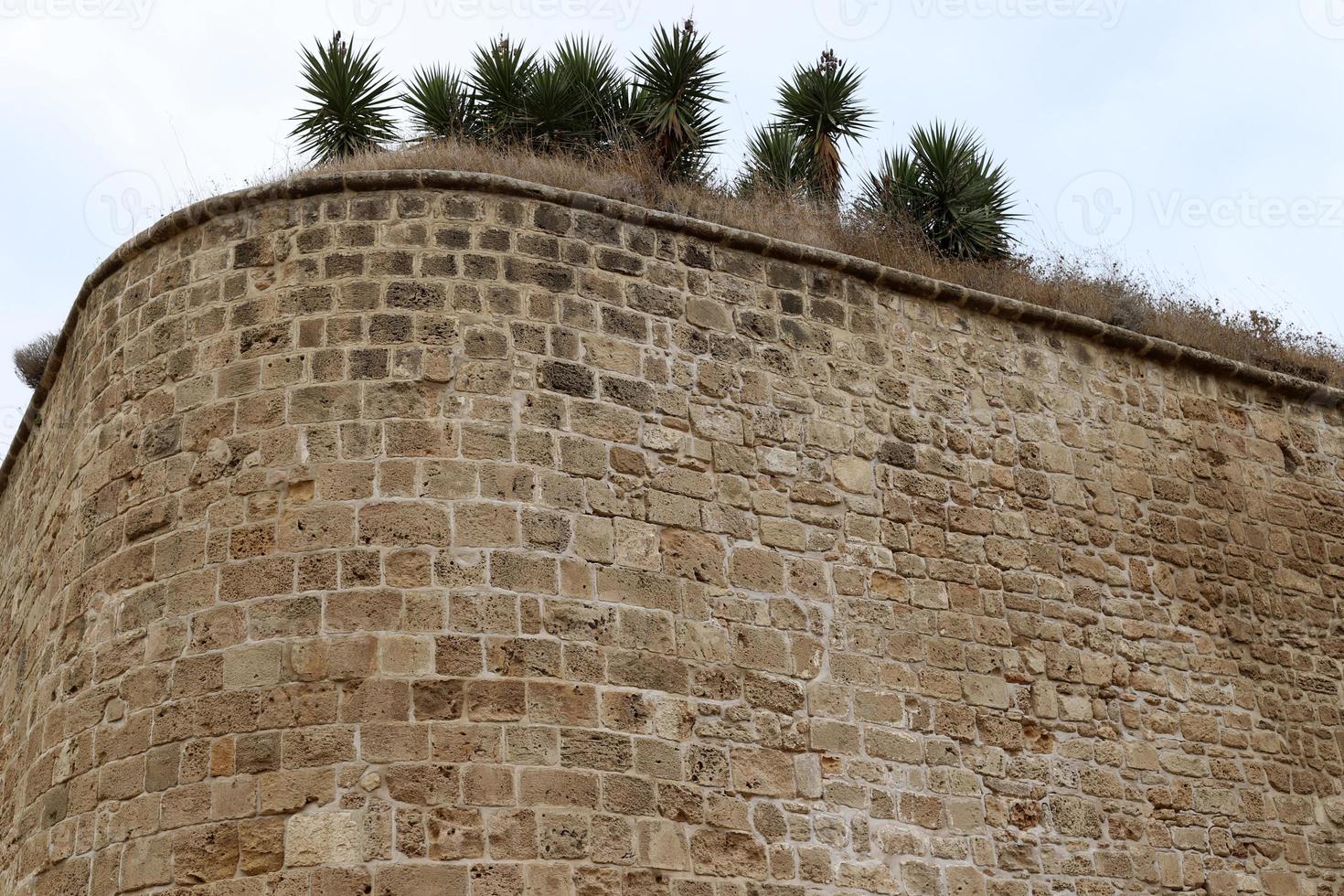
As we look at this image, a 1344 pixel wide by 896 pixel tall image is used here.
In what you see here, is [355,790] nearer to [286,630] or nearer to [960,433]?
[286,630]

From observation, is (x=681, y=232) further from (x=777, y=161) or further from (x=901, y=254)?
(x=777, y=161)

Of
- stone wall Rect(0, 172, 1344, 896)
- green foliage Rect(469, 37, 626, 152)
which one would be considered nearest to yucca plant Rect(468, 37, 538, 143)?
green foliage Rect(469, 37, 626, 152)

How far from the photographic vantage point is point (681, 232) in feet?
24.8

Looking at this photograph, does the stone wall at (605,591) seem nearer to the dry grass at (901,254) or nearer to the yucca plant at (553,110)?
the dry grass at (901,254)

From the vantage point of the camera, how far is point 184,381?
7.01 meters

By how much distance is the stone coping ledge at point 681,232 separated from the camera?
7.12 meters

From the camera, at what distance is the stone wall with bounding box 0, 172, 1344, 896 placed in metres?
6.21

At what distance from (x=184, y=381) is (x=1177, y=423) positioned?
5.33 m

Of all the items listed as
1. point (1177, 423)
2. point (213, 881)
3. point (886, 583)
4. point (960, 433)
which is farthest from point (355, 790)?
point (1177, 423)

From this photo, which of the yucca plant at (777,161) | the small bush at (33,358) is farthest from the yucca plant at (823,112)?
the small bush at (33,358)

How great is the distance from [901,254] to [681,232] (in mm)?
1756

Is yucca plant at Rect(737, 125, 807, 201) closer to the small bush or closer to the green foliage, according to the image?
the green foliage

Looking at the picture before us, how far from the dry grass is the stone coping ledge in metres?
0.27

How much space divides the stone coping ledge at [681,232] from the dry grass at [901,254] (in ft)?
0.87
